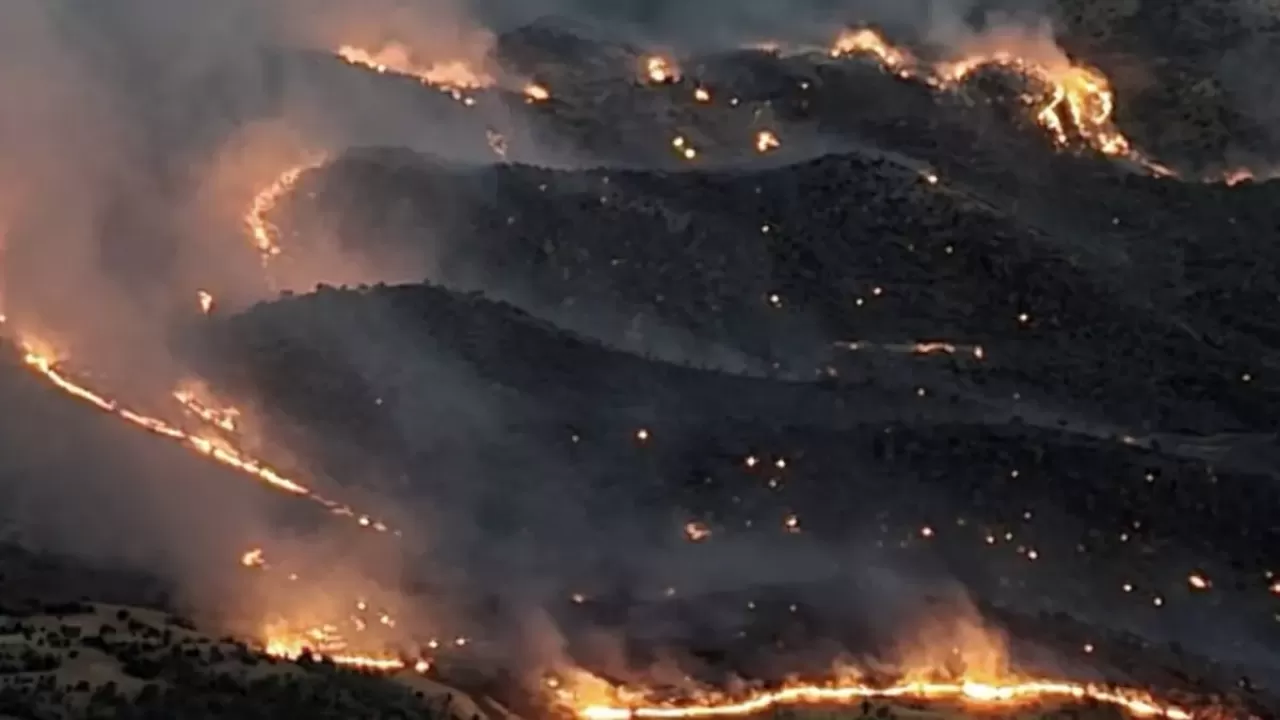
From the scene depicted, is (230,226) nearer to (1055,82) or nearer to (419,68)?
(419,68)

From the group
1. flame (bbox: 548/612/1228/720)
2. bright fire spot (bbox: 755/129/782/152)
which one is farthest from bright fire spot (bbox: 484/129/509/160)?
flame (bbox: 548/612/1228/720)

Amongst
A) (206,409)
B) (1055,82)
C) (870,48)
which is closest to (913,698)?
(206,409)

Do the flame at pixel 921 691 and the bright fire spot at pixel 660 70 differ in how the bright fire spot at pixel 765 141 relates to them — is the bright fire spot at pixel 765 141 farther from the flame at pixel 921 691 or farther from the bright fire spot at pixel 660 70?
the flame at pixel 921 691

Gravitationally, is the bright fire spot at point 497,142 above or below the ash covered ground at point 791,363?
above

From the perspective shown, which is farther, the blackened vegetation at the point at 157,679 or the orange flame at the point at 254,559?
the orange flame at the point at 254,559

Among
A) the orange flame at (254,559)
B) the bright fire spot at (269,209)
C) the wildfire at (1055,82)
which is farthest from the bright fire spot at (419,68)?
the orange flame at (254,559)

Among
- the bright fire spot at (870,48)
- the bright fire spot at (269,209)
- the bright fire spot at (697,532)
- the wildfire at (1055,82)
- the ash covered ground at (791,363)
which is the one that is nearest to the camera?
the ash covered ground at (791,363)

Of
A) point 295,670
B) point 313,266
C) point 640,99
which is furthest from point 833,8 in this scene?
point 295,670

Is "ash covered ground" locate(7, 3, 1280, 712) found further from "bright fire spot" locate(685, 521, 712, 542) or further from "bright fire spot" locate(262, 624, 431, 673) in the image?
"bright fire spot" locate(262, 624, 431, 673)
